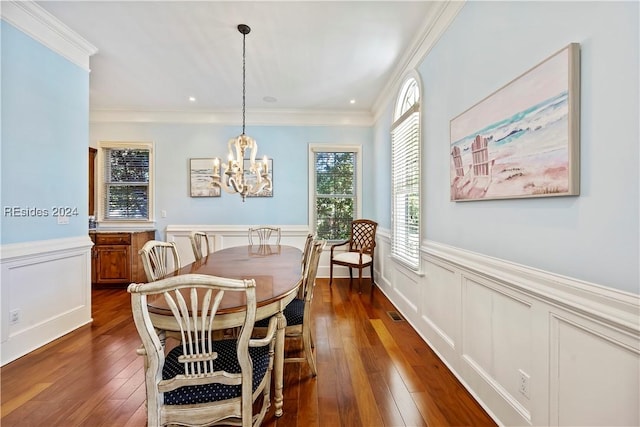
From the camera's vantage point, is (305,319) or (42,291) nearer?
(305,319)

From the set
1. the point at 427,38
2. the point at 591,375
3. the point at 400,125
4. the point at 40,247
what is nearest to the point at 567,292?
the point at 591,375

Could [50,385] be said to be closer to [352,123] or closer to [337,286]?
[337,286]

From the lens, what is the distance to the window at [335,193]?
4906mm

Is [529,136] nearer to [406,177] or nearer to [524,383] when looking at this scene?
[524,383]

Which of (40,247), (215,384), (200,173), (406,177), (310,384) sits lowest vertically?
(310,384)

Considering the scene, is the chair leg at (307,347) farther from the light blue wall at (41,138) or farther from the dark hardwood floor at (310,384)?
the light blue wall at (41,138)

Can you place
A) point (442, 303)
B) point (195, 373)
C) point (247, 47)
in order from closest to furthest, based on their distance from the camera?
point (195, 373), point (442, 303), point (247, 47)

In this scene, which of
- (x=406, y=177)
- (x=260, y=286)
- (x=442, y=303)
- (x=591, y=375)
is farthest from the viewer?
(x=406, y=177)

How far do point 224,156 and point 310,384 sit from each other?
3.91m

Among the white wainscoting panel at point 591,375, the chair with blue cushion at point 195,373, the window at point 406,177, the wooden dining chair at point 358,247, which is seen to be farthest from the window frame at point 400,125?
the chair with blue cushion at point 195,373

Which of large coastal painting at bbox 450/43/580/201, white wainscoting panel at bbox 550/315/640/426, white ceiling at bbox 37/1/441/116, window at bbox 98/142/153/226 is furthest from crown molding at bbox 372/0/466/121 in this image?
window at bbox 98/142/153/226

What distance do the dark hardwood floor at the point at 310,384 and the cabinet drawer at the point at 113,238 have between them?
5.36 feet

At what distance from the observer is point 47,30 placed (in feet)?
8.02

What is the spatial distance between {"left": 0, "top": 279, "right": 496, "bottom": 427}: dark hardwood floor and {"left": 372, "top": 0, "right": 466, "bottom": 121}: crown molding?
268cm
